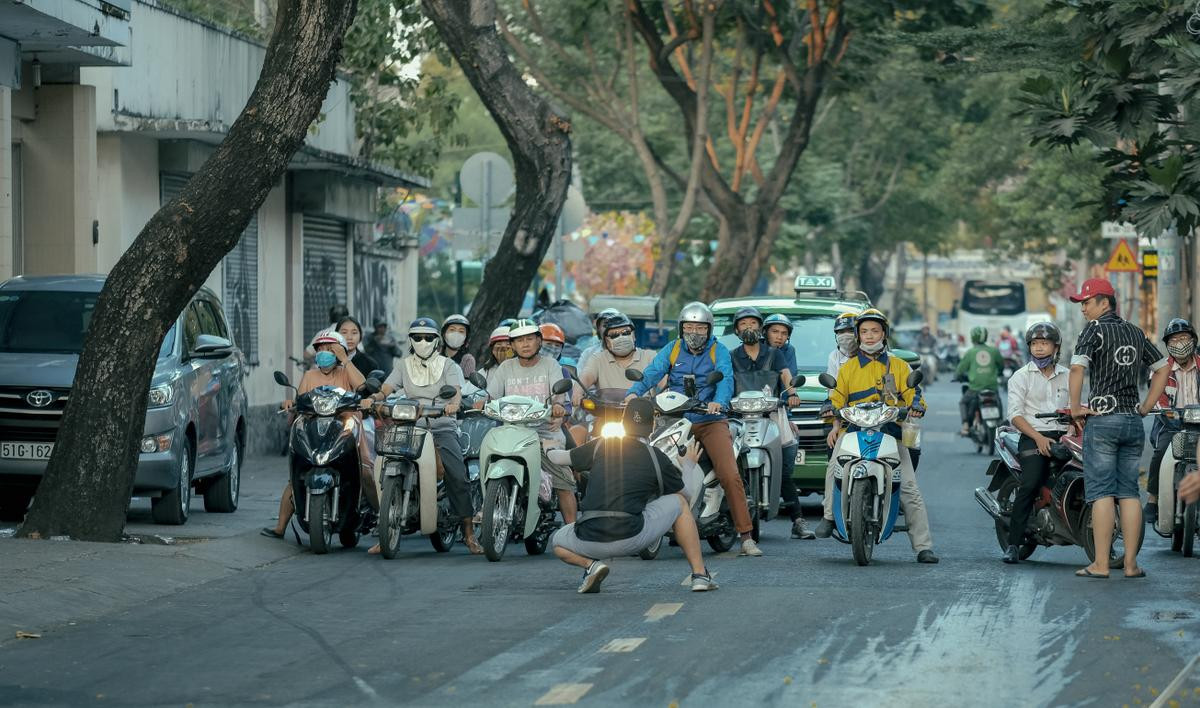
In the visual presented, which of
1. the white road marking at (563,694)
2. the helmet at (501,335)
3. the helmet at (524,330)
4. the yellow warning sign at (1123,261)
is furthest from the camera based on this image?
the yellow warning sign at (1123,261)

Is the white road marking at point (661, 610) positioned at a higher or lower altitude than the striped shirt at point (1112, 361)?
lower

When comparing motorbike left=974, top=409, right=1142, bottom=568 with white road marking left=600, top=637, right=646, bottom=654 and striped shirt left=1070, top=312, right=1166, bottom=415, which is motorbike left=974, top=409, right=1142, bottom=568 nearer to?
striped shirt left=1070, top=312, right=1166, bottom=415

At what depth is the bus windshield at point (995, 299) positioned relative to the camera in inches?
3017

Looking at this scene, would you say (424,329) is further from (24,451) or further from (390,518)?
(24,451)

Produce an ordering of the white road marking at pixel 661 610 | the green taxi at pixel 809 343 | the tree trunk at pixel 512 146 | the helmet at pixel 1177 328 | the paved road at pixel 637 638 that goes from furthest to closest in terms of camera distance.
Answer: the tree trunk at pixel 512 146 → the green taxi at pixel 809 343 → the helmet at pixel 1177 328 → the white road marking at pixel 661 610 → the paved road at pixel 637 638

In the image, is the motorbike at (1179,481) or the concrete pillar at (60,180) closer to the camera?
the motorbike at (1179,481)

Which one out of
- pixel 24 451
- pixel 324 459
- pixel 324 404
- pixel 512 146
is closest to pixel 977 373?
pixel 512 146

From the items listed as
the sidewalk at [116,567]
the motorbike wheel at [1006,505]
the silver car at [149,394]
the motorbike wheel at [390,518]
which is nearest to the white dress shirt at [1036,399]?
the motorbike wheel at [1006,505]

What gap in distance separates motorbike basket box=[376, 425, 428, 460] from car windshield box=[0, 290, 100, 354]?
360cm

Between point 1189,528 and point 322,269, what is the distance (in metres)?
18.0

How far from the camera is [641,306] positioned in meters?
27.9

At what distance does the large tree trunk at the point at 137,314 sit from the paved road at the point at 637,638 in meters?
1.30

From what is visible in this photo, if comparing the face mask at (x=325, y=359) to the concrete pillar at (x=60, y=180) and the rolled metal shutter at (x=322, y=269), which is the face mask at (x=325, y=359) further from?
the rolled metal shutter at (x=322, y=269)

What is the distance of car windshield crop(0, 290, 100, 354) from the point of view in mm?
17047
